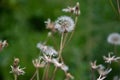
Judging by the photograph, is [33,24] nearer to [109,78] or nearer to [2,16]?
[2,16]

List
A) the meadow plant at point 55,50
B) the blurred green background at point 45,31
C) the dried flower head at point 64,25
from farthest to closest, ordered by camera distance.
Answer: the blurred green background at point 45,31 < the dried flower head at point 64,25 < the meadow plant at point 55,50

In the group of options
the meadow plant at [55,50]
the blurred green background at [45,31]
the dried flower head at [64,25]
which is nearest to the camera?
the meadow plant at [55,50]

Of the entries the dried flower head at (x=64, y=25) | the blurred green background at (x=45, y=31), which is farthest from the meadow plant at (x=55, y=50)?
the blurred green background at (x=45, y=31)

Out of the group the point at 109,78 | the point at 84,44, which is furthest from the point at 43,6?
the point at 109,78

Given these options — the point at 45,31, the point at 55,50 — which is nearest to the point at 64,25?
the point at 55,50

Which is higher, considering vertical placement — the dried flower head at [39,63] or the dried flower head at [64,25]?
the dried flower head at [64,25]

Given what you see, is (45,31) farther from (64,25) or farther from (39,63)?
(39,63)

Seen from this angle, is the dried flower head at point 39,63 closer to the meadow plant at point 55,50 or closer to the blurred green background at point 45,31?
the meadow plant at point 55,50
